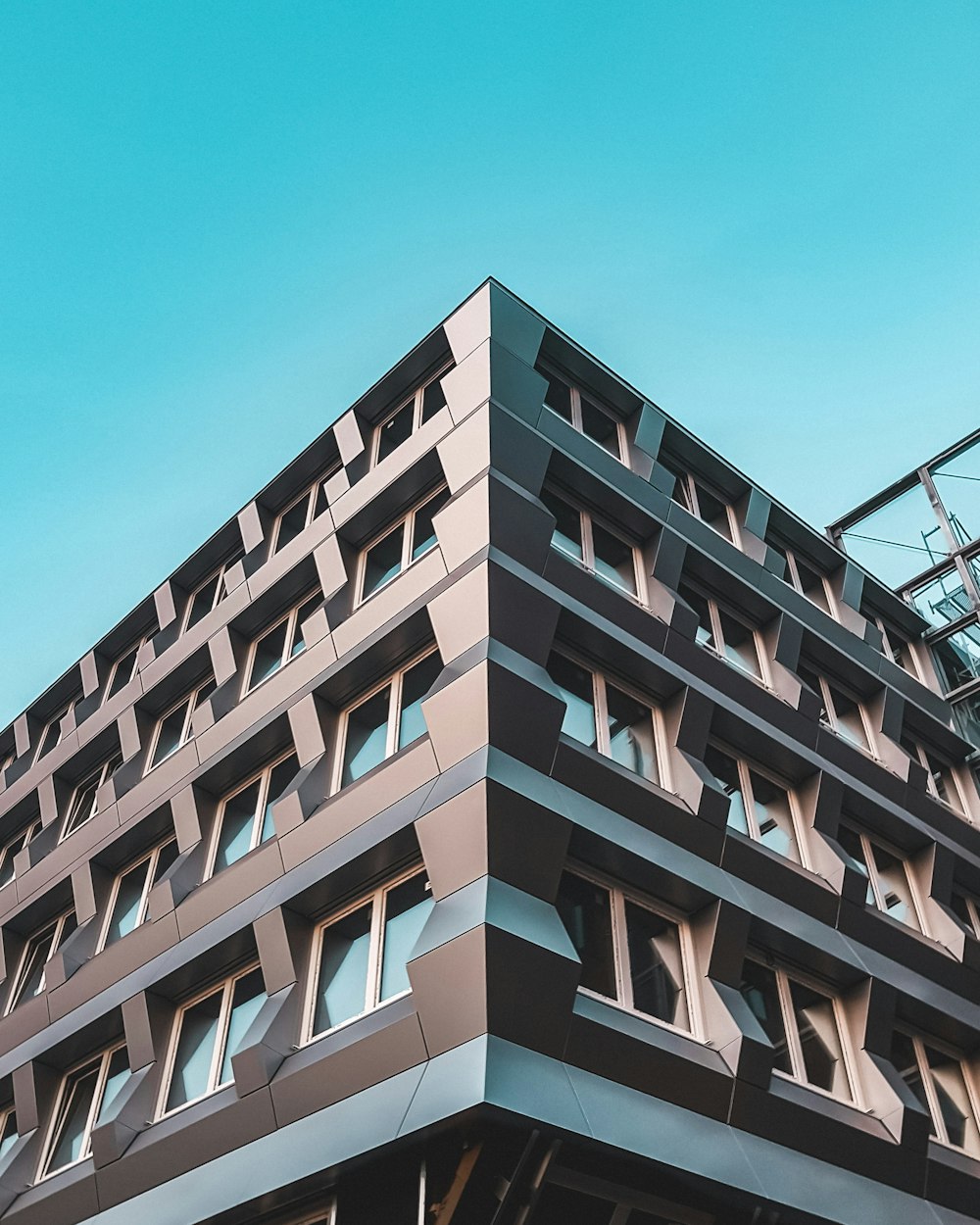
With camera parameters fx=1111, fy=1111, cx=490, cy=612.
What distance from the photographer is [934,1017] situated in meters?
19.1

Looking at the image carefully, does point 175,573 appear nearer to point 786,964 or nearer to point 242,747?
point 242,747

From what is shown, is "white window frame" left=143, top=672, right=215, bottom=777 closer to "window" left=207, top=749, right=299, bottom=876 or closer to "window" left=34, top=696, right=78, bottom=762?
"window" left=207, top=749, right=299, bottom=876

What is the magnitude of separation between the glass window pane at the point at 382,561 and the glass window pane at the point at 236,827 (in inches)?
167

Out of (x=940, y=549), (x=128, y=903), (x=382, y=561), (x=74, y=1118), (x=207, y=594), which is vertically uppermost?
(x=940, y=549)

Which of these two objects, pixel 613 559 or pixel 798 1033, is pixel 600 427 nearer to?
pixel 613 559

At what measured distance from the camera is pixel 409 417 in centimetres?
2320

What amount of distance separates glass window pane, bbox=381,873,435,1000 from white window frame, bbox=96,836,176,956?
26.0ft

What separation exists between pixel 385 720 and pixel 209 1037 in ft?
18.3

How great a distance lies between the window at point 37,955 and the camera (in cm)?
2375

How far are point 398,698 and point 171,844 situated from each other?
23.4 ft

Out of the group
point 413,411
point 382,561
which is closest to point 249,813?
point 382,561

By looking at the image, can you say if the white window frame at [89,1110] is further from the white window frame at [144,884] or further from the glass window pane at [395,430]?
the glass window pane at [395,430]

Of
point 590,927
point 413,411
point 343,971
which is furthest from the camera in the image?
point 413,411

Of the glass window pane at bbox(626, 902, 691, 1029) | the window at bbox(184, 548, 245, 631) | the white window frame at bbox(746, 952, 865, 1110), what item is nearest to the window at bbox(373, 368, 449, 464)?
the window at bbox(184, 548, 245, 631)
